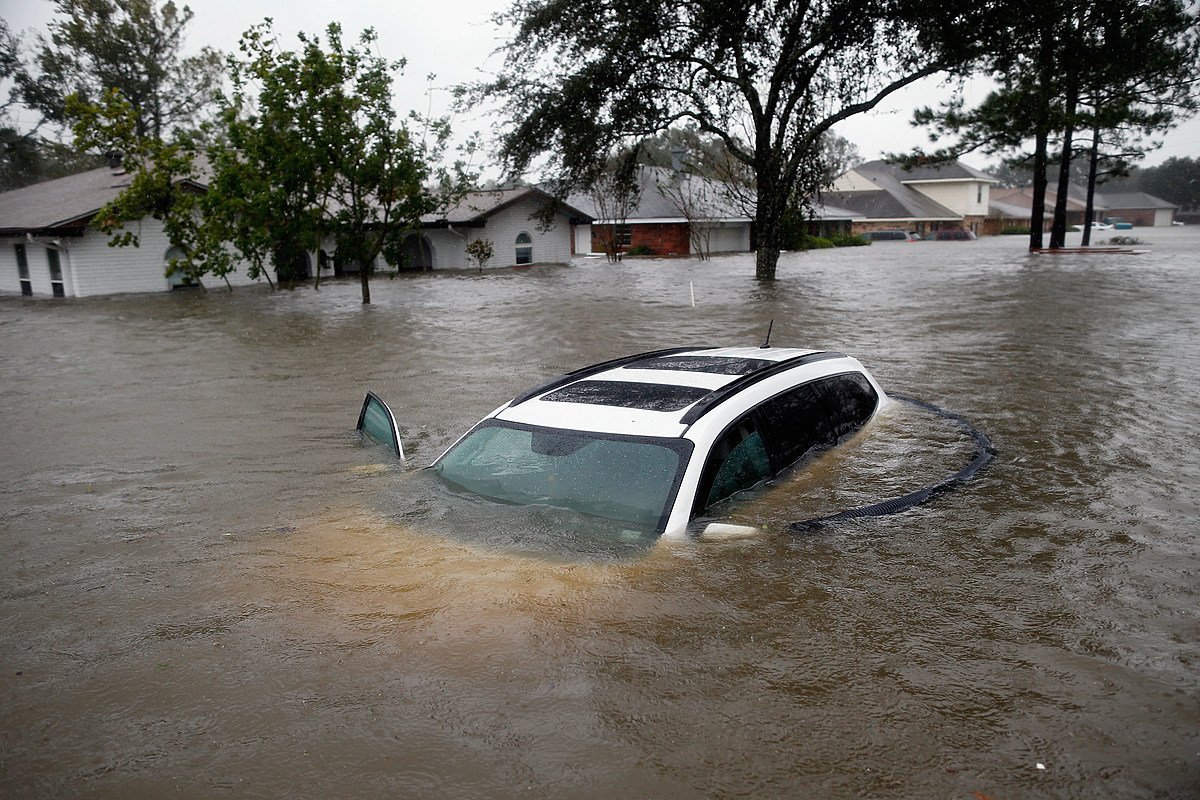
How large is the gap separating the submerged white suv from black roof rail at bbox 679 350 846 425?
1 centimetres

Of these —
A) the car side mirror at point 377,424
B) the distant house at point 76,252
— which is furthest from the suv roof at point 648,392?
the distant house at point 76,252

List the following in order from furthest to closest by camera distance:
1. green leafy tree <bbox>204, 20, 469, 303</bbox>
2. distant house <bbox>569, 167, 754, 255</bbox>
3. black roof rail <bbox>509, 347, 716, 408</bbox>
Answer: distant house <bbox>569, 167, 754, 255</bbox> → green leafy tree <bbox>204, 20, 469, 303</bbox> → black roof rail <bbox>509, 347, 716, 408</bbox>

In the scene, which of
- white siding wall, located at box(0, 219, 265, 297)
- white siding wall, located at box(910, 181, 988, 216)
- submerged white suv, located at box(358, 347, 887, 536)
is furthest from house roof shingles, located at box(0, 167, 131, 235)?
white siding wall, located at box(910, 181, 988, 216)

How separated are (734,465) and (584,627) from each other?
128cm

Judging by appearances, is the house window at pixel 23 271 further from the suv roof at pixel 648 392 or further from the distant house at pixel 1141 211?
the distant house at pixel 1141 211

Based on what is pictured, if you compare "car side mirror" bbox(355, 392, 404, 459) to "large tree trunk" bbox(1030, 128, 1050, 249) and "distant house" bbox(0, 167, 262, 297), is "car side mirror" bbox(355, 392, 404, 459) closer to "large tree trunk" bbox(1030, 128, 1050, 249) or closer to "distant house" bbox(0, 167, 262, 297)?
"distant house" bbox(0, 167, 262, 297)

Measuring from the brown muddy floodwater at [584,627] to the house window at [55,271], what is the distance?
2220cm

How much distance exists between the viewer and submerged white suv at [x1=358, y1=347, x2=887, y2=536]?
15.3 ft

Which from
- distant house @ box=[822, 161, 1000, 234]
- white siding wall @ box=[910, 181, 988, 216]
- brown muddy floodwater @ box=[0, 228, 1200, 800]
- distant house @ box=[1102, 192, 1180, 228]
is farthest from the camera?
distant house @ box=[1102, 192, 1180, 228]

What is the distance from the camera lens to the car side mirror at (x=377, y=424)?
297 inches

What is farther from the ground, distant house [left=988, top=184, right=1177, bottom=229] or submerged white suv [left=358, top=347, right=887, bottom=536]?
distant house [left=988, top=184, right=1177, bottom=229]

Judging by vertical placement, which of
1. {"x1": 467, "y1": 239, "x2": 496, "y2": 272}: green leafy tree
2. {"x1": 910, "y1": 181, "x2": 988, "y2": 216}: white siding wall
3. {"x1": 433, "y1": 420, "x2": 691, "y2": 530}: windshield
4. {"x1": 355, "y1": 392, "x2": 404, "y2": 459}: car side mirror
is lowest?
{"x1": 355, "y1": 392, "x2": 404, "y2": 459}: car side mirror

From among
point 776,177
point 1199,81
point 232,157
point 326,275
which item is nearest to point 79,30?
point 326,275

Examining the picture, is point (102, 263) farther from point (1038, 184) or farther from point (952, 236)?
point (952, 236)
